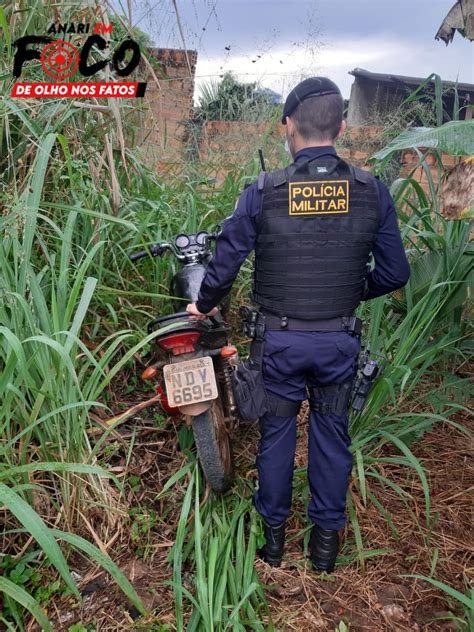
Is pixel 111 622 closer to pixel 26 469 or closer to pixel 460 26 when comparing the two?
pixel 26 469

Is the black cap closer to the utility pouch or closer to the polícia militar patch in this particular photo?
the polícia militar patch

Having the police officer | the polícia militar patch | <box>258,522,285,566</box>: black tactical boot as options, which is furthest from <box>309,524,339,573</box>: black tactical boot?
→ the polícia militar patch

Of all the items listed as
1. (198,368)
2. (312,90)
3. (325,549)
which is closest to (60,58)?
(312,90)

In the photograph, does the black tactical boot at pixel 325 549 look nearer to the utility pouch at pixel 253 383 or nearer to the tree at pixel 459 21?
the utility pouch at pixel 253 383

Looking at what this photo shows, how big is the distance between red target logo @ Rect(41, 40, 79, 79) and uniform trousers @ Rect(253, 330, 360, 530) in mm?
1695

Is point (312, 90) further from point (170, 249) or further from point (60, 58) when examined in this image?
point (60, 58)

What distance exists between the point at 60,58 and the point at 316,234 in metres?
1.66

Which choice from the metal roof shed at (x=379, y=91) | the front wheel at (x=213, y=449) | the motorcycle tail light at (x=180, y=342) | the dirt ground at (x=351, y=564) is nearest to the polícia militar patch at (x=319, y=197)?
the motorcycle tail light at (x=180, y=342)

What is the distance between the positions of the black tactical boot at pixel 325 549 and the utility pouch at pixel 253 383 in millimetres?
538

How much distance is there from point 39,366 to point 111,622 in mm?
902

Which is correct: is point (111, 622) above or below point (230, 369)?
below

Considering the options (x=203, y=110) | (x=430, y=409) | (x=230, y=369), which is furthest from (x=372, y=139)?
(x=230, y=369)

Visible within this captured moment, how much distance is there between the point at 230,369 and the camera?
7.27 ft

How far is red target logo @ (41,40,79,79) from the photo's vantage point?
2451 millimetres
